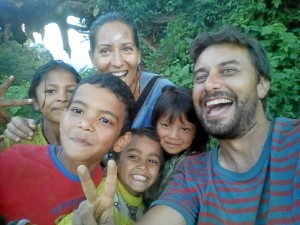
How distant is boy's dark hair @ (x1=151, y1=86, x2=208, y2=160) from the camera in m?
3.03

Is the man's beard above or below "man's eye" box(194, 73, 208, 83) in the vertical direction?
below

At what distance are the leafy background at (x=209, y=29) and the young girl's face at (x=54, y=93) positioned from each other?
2984mm

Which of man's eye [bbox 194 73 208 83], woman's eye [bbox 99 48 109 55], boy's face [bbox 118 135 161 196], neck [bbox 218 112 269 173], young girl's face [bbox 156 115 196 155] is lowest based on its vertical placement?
boy's face [bbox 118 135 161 196]

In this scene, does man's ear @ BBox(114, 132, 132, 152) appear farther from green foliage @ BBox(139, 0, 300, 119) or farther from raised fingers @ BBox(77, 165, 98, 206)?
green foliage @ BBox(139, 0, 300, 119)

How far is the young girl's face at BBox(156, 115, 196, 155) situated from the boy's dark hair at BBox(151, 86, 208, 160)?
3cm

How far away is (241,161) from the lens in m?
2.27

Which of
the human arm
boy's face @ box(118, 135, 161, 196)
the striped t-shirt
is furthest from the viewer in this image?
boy's face @ box(118, 135, 161, 196)

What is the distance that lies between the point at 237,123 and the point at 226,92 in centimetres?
22

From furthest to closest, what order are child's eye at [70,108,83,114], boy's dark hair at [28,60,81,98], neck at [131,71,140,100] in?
neck at [131,71,140,100] < boy's dark hair at [28,60,81,98] < child's eye at [70,108,83,114]

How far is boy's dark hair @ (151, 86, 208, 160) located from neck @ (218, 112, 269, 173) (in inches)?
29.1

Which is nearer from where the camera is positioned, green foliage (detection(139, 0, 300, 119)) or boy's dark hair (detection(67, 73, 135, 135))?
boy's dark hair (detection(67, 73, 135, 135))

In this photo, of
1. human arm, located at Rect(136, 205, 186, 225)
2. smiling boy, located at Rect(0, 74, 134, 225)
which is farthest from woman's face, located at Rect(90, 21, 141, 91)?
human arm, located at Rect(136, 205, 186, 225)

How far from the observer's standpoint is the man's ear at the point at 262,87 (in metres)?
2.42

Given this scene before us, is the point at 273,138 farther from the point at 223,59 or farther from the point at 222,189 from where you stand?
the point at 223,59
